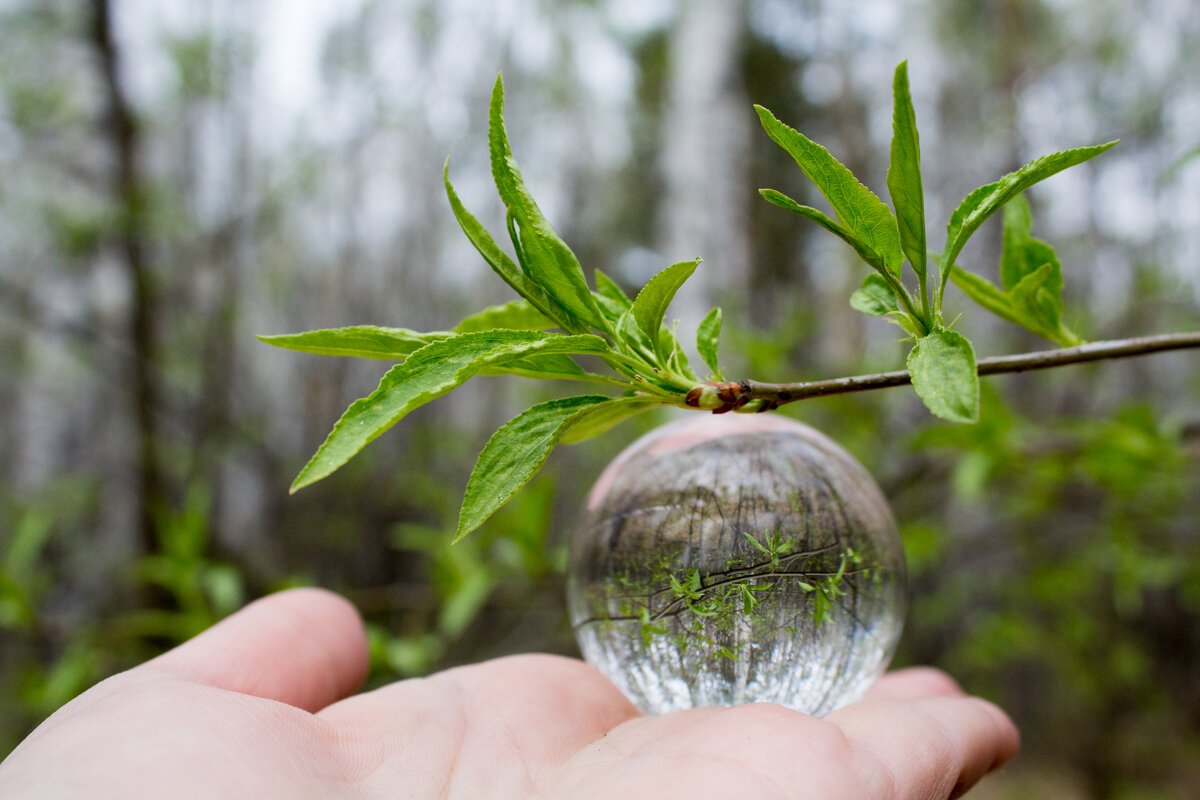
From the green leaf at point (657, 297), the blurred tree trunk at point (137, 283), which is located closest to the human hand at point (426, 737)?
the green leaf at point (657, 297)

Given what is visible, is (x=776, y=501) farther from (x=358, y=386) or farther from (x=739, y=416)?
(x=358, y=386)

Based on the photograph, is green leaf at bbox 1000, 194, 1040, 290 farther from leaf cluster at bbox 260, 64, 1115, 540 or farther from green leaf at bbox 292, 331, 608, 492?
green leaf at bbox 292, 331, 608, 492

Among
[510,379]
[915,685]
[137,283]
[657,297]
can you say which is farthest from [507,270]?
[510,379]

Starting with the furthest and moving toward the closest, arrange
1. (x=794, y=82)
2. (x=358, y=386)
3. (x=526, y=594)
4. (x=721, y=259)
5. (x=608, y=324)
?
(x=794, y=82), (x=358, y=386), (x=721, y=259), (x=526, y=594), (x=608, y=324)

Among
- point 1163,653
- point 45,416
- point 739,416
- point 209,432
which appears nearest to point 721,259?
point 739,416

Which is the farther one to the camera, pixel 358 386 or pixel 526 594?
pixel 358 386

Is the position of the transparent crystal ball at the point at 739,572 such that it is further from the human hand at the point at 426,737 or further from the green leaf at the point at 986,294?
the green leaf at the point at 986,294

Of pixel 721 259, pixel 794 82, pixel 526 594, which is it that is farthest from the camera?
pixel 794 82
